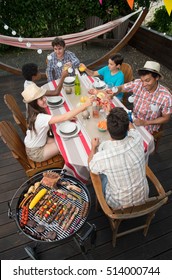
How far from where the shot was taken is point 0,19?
4.83 m

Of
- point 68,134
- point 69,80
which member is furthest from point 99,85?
point 68,134

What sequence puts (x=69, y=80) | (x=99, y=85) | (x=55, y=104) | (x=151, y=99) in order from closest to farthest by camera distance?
1. (x=151, y=99)
2. (x=55, y=104)
3. (x=99, y=85)
4. (x=69, y=80)

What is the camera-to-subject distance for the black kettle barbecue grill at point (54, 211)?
153 centimetres

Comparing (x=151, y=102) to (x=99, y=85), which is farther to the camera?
(x=99, y=85)

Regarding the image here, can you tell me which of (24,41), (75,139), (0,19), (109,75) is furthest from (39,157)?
(0,19)

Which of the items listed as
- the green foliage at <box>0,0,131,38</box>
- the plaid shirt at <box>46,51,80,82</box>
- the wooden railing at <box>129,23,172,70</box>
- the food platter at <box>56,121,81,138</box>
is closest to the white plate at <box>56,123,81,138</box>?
the food platter at <box>56,121,81,138</box>

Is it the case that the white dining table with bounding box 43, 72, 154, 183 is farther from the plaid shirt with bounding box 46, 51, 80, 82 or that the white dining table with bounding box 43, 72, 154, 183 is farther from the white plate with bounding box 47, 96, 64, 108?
the plaid shirt with bounding box 46, 51, 80, 82

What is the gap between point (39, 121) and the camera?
6.43ft

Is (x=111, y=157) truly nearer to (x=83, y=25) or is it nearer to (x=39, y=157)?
(x=39, y=157)

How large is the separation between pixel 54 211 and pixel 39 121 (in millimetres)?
750

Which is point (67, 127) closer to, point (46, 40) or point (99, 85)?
point (99, 85)

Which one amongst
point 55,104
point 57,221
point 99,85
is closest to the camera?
point 57,221

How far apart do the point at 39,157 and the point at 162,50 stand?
3635 millimetres

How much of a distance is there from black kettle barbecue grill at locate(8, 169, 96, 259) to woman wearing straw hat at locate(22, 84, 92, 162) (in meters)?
0.34
